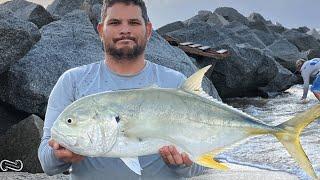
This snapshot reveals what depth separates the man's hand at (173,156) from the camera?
2.57 metres

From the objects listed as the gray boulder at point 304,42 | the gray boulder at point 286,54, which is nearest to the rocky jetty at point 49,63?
the gray boulder at point 286,54

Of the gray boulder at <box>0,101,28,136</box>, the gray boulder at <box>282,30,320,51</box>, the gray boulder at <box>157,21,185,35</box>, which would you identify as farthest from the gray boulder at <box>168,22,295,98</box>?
the gray boulder at <box>282,30,320,51</box>

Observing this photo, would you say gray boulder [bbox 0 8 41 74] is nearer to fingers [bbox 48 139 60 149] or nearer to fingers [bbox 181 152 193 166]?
fingers [bbox 48 139 60 149]

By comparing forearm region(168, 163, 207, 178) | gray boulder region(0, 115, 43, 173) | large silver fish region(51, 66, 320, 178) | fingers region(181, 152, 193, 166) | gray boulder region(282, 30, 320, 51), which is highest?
gray boulder region(282, 30, 320, 51)

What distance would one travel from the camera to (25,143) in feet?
21.8

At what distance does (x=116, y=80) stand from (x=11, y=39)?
5582 mm

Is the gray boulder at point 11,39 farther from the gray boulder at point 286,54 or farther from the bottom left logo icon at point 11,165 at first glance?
the gray boulder at point 286,54

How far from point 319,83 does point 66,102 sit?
1168 centimetres

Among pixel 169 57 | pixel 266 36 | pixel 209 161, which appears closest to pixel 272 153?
pixel 169 57

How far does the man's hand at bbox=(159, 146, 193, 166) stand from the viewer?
8.43ft

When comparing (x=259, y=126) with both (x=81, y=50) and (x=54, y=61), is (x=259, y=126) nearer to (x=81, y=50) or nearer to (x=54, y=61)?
(x=54, y=61)

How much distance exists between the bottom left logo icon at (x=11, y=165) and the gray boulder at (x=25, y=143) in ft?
0.40

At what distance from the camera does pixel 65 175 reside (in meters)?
5.88

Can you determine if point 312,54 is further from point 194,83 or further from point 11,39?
point 194,83
